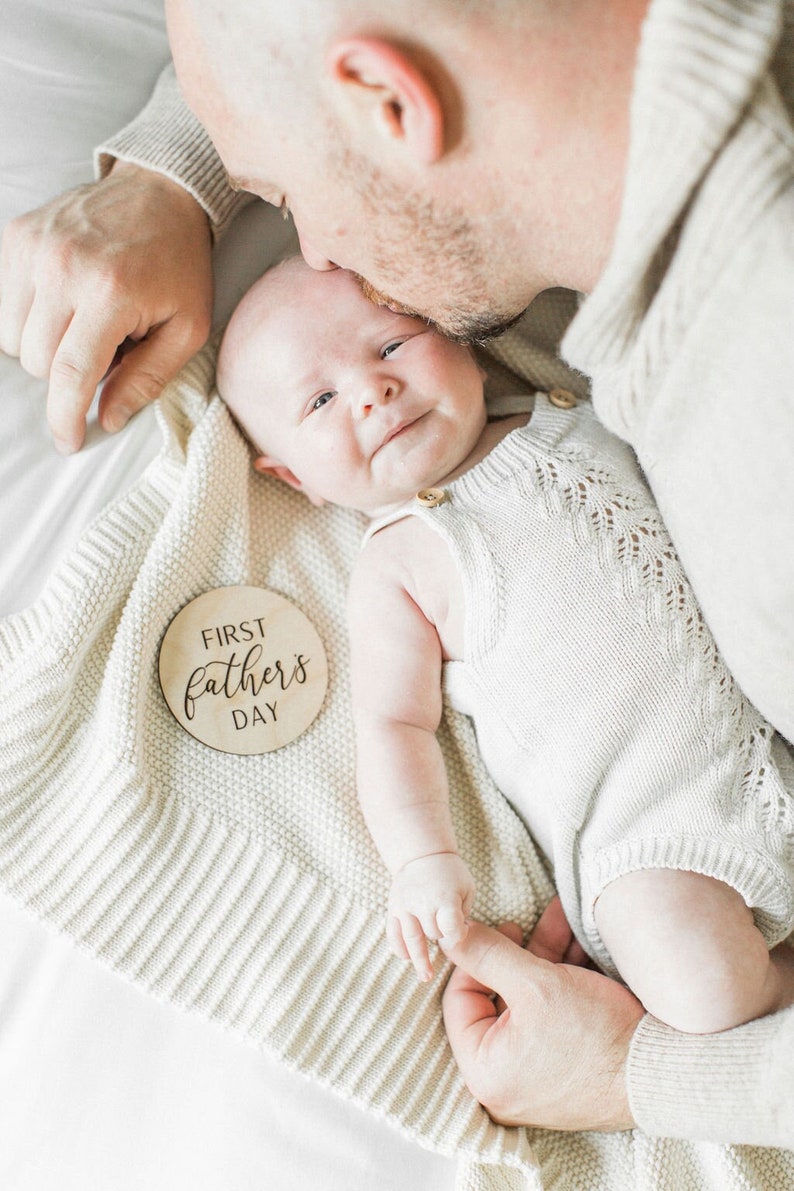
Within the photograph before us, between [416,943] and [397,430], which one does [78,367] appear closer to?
[397,430]

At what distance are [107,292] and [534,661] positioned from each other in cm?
69

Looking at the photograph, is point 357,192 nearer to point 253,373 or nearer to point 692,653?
point 253,373

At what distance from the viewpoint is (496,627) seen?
1178mm

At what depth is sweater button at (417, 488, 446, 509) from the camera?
1247 mm

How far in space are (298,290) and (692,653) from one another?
2.22 ft

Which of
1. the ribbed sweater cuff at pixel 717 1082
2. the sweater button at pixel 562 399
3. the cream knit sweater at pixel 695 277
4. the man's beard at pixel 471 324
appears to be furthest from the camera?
the sweater button at pixel 562 399

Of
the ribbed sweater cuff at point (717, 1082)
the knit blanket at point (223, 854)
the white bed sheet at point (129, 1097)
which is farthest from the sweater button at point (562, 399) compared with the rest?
the ribbed sweater cuff at point (717, 1082)

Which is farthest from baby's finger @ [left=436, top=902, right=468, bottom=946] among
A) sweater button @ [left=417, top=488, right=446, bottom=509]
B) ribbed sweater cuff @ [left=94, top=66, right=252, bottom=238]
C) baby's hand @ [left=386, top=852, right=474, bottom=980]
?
ribbed sweater cuff @ [left=94, top=66, right=252, bottom=238]

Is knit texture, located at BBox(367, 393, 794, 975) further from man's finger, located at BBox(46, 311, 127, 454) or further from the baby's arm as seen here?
man's finger, located at BBox(46, 311, 127, 454)

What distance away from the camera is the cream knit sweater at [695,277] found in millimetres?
738

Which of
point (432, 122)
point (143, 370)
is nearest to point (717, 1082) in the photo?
point (432, 122)

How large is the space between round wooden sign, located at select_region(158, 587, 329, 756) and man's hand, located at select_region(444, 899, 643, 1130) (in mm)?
356

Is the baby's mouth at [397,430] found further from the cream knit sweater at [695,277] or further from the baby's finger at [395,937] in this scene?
the baby's finger at [395,937]

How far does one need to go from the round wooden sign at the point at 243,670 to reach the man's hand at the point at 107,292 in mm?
296
